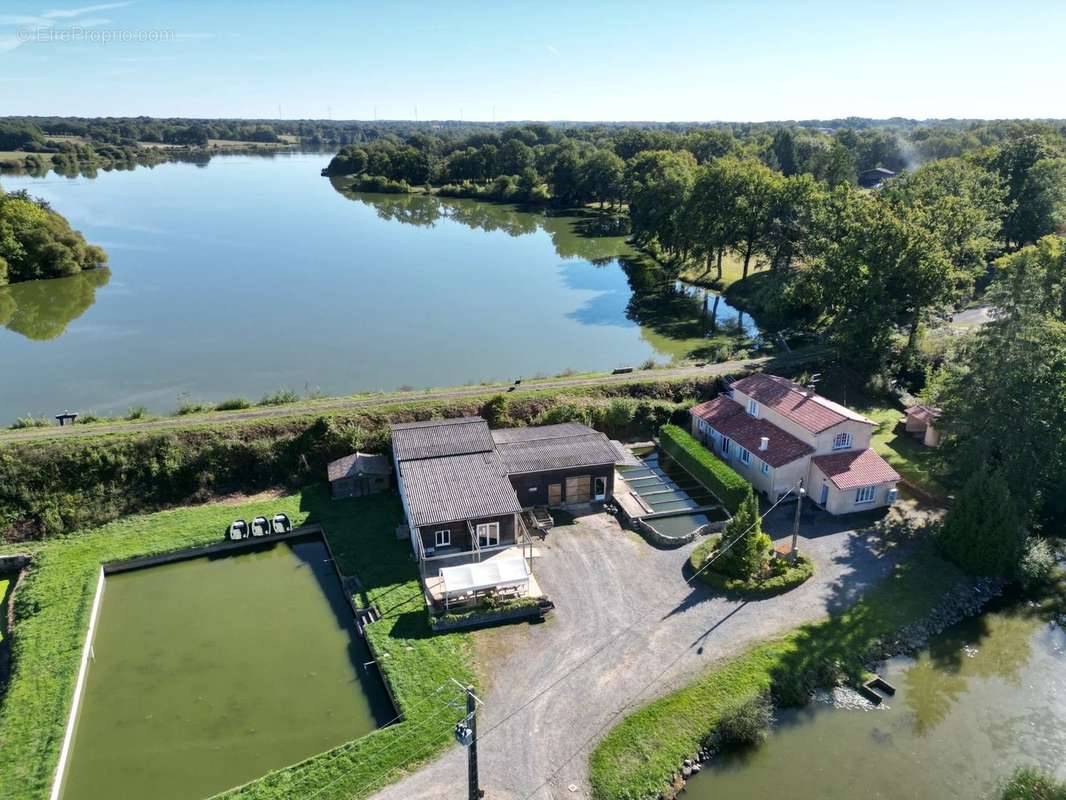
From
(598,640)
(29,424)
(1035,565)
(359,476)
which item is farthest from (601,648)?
(29,424)

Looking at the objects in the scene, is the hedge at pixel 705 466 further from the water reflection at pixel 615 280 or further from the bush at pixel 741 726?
the water reflection at pixel 615 280

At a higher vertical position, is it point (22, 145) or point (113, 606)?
point (22, 145)

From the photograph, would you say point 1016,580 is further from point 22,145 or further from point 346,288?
point 22,145

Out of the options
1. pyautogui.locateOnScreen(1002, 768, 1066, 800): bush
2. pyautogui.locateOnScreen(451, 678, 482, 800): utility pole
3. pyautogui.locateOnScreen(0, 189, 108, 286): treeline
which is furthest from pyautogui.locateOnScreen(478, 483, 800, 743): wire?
pyautogui.locateOnScreen(0, 189, 108, 286): treeline

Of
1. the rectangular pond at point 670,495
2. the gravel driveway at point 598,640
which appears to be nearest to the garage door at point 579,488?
the gravel driveway at point 598,640

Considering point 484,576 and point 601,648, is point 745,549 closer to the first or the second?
point 601,648

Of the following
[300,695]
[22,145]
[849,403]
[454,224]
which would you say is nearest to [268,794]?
[300,695]
